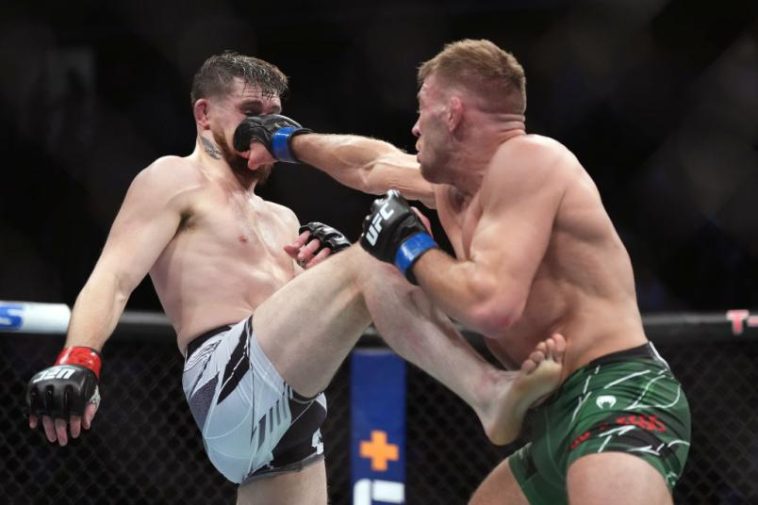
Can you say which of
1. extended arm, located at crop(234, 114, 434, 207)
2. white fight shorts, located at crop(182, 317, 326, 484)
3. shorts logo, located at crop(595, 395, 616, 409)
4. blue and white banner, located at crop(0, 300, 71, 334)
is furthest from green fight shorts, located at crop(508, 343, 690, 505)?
blue and white banner, located at crop(0, 300, 71, 334)

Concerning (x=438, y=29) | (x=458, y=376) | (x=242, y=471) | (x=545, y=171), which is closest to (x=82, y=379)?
(x=242, y=471)

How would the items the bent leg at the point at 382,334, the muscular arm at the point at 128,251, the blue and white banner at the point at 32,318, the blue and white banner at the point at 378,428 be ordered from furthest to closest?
the blue and white banner at the point at 32,318, the blue and white banner at the point at 378,428, the muscular arm at the point at 128,251, the bent leg at the point at 382,334

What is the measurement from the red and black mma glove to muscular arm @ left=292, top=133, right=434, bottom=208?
0.72m

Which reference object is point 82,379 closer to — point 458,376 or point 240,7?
point 458,376

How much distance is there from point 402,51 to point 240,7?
2.35 ft

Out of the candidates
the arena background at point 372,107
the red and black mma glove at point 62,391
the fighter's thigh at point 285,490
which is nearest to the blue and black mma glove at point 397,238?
the red and black mma glove at point 62,391

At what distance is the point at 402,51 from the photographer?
13.3ft

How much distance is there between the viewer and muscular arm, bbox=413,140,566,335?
1.57m

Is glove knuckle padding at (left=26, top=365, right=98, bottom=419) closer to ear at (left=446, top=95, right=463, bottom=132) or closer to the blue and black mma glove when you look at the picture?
the blue and black mma glove

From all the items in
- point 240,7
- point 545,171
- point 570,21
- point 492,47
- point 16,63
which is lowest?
point 16,63

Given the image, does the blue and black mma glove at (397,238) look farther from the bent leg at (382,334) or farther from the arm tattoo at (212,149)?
the arm tattoo at (212,149)

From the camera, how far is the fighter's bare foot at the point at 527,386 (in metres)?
1.57

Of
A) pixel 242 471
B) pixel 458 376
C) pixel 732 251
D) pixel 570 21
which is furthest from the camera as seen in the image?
pixel 570 21

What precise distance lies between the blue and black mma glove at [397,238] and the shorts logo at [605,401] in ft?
1.16
